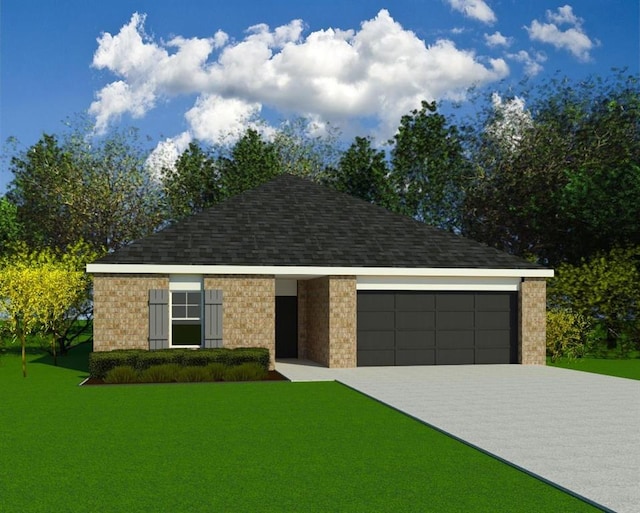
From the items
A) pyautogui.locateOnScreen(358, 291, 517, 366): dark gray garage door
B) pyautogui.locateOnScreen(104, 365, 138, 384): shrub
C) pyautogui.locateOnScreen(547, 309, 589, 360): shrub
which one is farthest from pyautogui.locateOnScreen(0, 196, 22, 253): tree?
pyautogui.locateOnScreen(547, 309, 589, 360): shrub

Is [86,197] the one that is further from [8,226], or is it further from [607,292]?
[607,292]

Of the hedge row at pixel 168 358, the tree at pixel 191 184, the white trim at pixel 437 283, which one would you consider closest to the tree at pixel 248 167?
the tree at pixel 191 184

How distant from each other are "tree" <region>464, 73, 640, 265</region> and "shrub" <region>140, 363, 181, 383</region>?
19208 millimetres

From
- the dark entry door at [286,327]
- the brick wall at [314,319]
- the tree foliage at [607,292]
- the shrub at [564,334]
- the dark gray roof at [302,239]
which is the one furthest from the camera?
the tree foliage at [607,292]

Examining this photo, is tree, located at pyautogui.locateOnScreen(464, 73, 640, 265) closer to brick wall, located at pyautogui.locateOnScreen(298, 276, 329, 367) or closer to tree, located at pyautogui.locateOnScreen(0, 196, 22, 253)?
brick wall, located at pyautogui.locateOnScreen(298, 276, 329, 367)

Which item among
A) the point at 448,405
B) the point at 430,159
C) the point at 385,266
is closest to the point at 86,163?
the point at 430,159

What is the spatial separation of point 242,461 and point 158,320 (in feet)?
36.6

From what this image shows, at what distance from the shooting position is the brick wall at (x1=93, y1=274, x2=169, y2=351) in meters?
18.9

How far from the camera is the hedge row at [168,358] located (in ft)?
54.6

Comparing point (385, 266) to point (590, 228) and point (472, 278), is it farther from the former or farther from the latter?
point (590, 228)

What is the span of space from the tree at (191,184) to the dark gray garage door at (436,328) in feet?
72.6

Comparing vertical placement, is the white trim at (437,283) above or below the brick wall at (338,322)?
above

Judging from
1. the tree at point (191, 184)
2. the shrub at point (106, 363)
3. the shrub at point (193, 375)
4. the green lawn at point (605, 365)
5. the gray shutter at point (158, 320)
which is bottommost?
the green lawn at point (605, 365)

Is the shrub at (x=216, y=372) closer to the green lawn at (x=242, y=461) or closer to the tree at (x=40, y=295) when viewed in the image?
the green lawn at (x=242, y=461)
